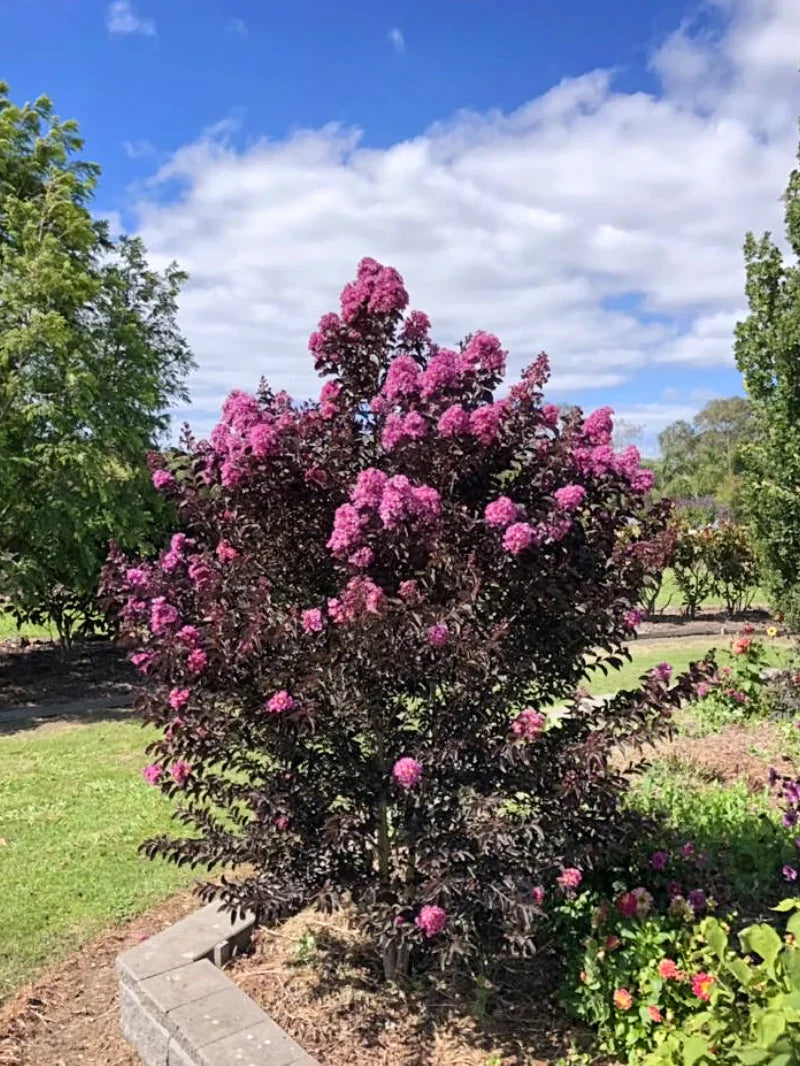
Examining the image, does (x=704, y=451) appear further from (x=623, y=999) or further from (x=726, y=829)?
(x=623, y=999)

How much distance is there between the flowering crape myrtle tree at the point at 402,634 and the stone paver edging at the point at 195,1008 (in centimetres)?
39

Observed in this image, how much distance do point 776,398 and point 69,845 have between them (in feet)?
22.2

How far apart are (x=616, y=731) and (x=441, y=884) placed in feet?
2.69

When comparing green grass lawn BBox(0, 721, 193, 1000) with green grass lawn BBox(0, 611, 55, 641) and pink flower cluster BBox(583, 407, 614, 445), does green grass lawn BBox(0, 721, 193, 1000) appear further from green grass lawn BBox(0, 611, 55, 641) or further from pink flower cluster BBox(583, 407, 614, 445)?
green grass lawn BBox(0, 611, 55, 641)

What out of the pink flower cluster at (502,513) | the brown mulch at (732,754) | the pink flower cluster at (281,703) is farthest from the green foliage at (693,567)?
the pink flower cluster at (281,703)

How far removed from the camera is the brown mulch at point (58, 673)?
387 inches

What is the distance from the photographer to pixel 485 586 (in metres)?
2.70

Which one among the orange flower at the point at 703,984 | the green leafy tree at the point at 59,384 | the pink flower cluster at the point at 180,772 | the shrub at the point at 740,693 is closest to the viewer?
the orange flower at the point at 703,984

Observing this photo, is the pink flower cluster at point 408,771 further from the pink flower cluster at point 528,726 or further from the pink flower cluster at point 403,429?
the pink flower cluster at point 403,429

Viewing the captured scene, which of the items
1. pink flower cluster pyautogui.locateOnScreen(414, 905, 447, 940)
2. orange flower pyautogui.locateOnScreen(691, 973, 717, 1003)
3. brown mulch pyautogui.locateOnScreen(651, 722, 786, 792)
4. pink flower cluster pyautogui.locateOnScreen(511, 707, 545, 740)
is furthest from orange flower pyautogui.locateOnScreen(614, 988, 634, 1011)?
brown mulch pyautogui.locateOnScreen(651, 722, 786, 792)

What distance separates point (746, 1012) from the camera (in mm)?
2383

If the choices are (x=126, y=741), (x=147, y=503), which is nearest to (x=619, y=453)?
(x=126, y=741)

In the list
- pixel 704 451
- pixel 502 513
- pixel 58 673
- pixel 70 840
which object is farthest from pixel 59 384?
pixel 704 451

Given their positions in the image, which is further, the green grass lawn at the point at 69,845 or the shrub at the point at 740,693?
→ the shrub at the point at 740,693
